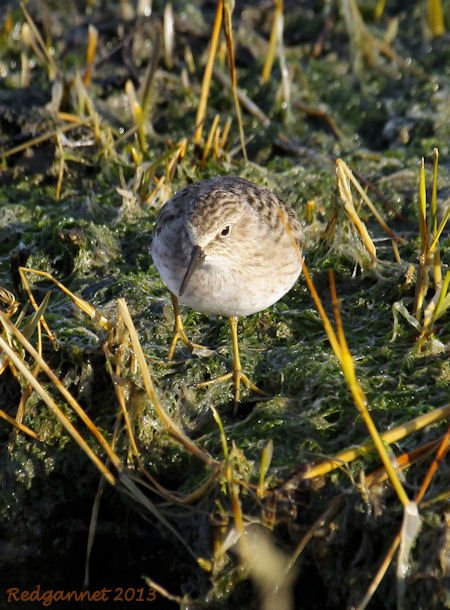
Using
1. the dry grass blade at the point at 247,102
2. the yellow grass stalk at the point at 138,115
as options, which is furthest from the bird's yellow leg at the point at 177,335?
the dry grass blade at the point at 247,102

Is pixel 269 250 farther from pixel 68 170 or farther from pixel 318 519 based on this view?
pixel 68 170

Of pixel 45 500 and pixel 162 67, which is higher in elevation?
pixel 162 67

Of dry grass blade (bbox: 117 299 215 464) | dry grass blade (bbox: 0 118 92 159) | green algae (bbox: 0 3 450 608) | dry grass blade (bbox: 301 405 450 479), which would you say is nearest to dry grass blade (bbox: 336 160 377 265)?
green algae (bbox: 0 3 450 608)

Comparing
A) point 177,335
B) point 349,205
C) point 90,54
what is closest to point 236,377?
point 177,335

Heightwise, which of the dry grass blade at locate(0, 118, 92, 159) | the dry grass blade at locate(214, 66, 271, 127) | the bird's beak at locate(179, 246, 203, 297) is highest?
the bird's beak at locate(179, 246, 203, 297)

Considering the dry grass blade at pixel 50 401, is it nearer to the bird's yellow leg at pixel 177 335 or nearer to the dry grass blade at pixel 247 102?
the bird's yellow leg at pixel 177 335

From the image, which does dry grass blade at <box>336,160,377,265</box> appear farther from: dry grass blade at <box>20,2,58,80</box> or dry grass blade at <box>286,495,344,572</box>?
dry grass blade at <box>20,2,58,80</box>

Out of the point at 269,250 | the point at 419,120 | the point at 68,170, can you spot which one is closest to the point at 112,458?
the point at 269,250
